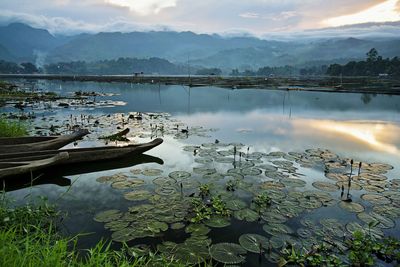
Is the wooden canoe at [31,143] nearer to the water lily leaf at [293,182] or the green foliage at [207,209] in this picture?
the green foliage at [207,209]

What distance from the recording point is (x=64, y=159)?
7426 millimetres

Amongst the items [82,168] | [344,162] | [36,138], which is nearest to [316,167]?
[344,162]

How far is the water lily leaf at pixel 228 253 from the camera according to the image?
4.26 meters

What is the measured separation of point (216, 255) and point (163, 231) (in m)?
1.11

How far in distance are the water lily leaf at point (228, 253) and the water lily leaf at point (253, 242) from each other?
0.36 feet

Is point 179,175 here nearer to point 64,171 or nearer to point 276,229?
point 276,229

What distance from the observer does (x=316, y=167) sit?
8.64 metres

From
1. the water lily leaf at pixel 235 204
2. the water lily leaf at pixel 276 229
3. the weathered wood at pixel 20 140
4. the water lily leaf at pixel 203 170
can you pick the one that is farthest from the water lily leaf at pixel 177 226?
the weathered wood at pixel 20 140

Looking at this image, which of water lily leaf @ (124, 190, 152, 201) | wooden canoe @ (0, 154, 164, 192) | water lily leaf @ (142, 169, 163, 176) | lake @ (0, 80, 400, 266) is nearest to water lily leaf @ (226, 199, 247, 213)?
lake @ (0, 80, 400, 266)

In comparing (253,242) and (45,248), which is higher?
(45,248)

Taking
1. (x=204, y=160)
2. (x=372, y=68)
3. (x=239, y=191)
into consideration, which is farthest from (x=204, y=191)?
(x=372, y=68)

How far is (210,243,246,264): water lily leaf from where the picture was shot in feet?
14.0

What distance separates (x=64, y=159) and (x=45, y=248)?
455cm

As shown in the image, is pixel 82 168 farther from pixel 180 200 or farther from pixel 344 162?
pixel 344 162
